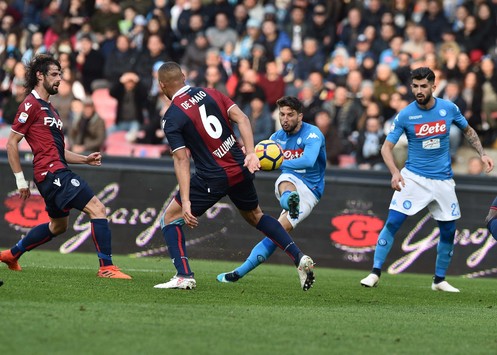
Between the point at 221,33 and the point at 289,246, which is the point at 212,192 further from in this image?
the point at 221,33

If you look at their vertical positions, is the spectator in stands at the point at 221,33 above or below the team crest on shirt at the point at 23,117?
above

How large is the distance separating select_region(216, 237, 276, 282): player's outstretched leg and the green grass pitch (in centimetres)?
14

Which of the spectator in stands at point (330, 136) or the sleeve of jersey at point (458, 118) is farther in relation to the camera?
the spectator in stands at point (330, 136)

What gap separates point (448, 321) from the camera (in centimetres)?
888

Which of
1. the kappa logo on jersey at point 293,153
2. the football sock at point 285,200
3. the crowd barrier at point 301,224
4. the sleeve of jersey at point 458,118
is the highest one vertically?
the sleeve of jersey at point 458,118

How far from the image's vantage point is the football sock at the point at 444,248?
12570 mm

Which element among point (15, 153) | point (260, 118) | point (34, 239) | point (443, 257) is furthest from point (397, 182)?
point (260, 118)

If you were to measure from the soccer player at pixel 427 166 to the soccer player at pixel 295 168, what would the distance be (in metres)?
0.88

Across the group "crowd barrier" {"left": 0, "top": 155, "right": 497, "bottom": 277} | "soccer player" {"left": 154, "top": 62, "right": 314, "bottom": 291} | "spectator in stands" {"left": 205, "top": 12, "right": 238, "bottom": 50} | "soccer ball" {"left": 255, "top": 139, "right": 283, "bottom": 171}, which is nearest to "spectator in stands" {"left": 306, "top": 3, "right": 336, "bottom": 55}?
"spectator in stands" {"left": 205, "top": 12, "right": 238, "bottom": 50}

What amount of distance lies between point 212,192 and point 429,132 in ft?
10.8

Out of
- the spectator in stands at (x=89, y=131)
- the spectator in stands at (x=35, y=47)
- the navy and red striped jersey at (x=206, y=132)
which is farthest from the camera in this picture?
the spectator in stands at (x=35, y=47)

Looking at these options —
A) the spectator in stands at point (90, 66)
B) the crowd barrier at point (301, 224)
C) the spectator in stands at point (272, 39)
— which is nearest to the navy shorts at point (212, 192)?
the crowd barrier at point (301, 224)

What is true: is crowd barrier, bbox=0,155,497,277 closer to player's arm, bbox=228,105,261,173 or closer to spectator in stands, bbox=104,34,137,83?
spectator in stands, bbox=104,34,137,83

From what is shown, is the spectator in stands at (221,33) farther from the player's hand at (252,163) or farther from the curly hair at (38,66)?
the player's hand at (252,163)
